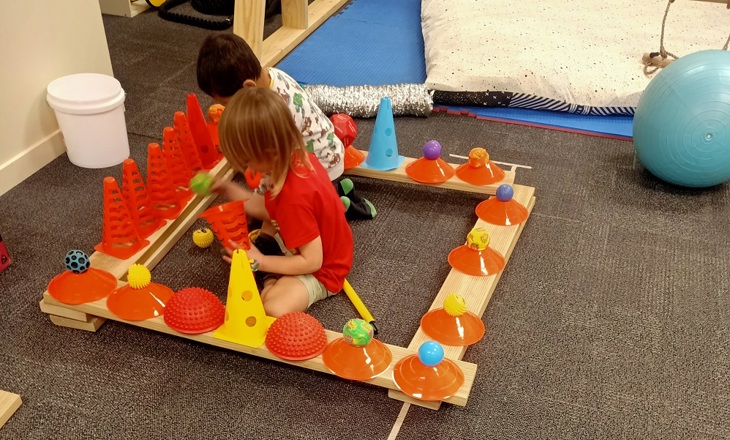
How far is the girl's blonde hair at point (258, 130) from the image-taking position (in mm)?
1314

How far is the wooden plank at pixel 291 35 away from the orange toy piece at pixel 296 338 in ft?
5.08

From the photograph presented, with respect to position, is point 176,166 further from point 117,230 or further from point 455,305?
point 455,305

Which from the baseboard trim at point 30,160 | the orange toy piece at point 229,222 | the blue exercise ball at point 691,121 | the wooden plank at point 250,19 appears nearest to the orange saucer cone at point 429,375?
the orange toy piece at point 229,222

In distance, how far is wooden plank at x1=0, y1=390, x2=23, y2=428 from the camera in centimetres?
131

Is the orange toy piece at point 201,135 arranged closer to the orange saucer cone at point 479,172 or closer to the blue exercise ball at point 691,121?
the orange saucer cone at point 479,172

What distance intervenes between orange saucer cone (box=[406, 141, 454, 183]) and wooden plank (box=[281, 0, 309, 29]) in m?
1.39

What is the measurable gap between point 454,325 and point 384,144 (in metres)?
0.75

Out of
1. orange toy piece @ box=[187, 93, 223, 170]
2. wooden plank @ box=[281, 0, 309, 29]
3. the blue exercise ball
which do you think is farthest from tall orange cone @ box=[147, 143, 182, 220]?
wooden plank @ box=[281, 0, 309, 29]

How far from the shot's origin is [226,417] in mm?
1343

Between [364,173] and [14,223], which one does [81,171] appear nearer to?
[14,223]

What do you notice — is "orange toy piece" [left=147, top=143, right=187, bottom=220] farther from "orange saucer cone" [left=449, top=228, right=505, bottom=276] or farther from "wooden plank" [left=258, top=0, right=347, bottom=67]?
"wooden plank" [left=258, top=0, right=347, bottom=67]

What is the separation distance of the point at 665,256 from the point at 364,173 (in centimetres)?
87

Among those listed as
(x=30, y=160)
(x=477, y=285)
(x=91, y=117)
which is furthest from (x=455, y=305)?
(x=30, y=160)

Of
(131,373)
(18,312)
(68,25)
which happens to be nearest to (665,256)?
(131,373)
